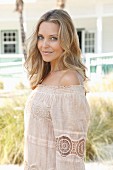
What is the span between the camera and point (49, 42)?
222cm

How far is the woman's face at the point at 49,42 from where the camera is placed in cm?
220

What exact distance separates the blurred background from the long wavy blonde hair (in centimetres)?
39

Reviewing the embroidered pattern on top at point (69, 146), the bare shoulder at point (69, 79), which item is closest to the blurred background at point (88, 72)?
the bare shoulder at point (69, 79)

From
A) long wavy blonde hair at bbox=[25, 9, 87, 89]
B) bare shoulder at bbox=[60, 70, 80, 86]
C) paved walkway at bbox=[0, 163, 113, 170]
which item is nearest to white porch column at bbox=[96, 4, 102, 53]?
paved walkway at bbox=[0, 163, 113, 170]

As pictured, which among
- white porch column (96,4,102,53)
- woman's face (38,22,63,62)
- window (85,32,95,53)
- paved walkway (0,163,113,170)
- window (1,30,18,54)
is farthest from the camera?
window (1,30,18,54)

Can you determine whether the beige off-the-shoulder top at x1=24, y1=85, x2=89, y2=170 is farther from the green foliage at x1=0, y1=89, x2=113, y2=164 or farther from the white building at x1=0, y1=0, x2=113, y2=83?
the white building at x1=0, y1=0, x2=113, y2=83

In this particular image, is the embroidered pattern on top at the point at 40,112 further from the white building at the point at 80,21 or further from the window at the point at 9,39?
the window at the point at 9,39

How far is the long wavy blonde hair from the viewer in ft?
7.13

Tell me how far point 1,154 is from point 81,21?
15032 mm

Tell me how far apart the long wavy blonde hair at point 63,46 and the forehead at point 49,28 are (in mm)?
16

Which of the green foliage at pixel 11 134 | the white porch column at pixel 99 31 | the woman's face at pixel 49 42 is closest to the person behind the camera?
the woman's face at pixel 49 42

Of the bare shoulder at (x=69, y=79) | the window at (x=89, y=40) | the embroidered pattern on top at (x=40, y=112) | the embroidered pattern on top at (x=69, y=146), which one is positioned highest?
the window at (x=89, y=40)

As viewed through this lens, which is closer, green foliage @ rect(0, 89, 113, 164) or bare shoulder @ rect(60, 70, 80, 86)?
bare shoulder @ rect(60, 70, 80, 86)

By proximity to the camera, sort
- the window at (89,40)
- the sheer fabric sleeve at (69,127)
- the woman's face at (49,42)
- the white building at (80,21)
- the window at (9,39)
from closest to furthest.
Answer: the sheer fabric sleeve at (69,127) → the woman's face at (49,42) → the white building at (80,21) → the window at (89,40) → the window at (9,39)
